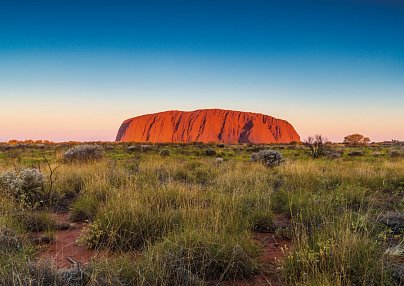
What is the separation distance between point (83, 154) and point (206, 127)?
5090 inches

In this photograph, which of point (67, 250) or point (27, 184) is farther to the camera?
point (27, 184)

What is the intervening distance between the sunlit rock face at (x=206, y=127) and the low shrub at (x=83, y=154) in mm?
122414

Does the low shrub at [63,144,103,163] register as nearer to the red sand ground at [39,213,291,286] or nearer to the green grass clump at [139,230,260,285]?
the red sand ground at [39,213,291,286]

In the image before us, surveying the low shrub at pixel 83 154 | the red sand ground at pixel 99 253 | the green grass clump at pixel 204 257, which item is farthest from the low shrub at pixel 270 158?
the green grass clump at pixel 204 257

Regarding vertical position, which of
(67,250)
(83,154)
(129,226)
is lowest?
(67,250)

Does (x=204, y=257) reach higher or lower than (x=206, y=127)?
lower

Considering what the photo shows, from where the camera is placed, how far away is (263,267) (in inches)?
149

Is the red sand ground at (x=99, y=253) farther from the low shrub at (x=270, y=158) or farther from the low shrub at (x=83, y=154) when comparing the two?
the low shrub at (x=83, y=154)

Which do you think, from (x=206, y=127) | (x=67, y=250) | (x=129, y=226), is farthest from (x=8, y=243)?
(x=206, y=127)

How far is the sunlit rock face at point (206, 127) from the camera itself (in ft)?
464

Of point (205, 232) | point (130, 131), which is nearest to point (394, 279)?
point (205, 232)

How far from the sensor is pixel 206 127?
474 feet

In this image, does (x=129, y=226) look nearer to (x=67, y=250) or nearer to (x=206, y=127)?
(x=67, y=250)

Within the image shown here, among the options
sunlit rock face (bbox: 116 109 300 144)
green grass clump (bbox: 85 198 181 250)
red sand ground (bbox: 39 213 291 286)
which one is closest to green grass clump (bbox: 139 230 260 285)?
red sand ground (bbox: 39 213 291 286)
